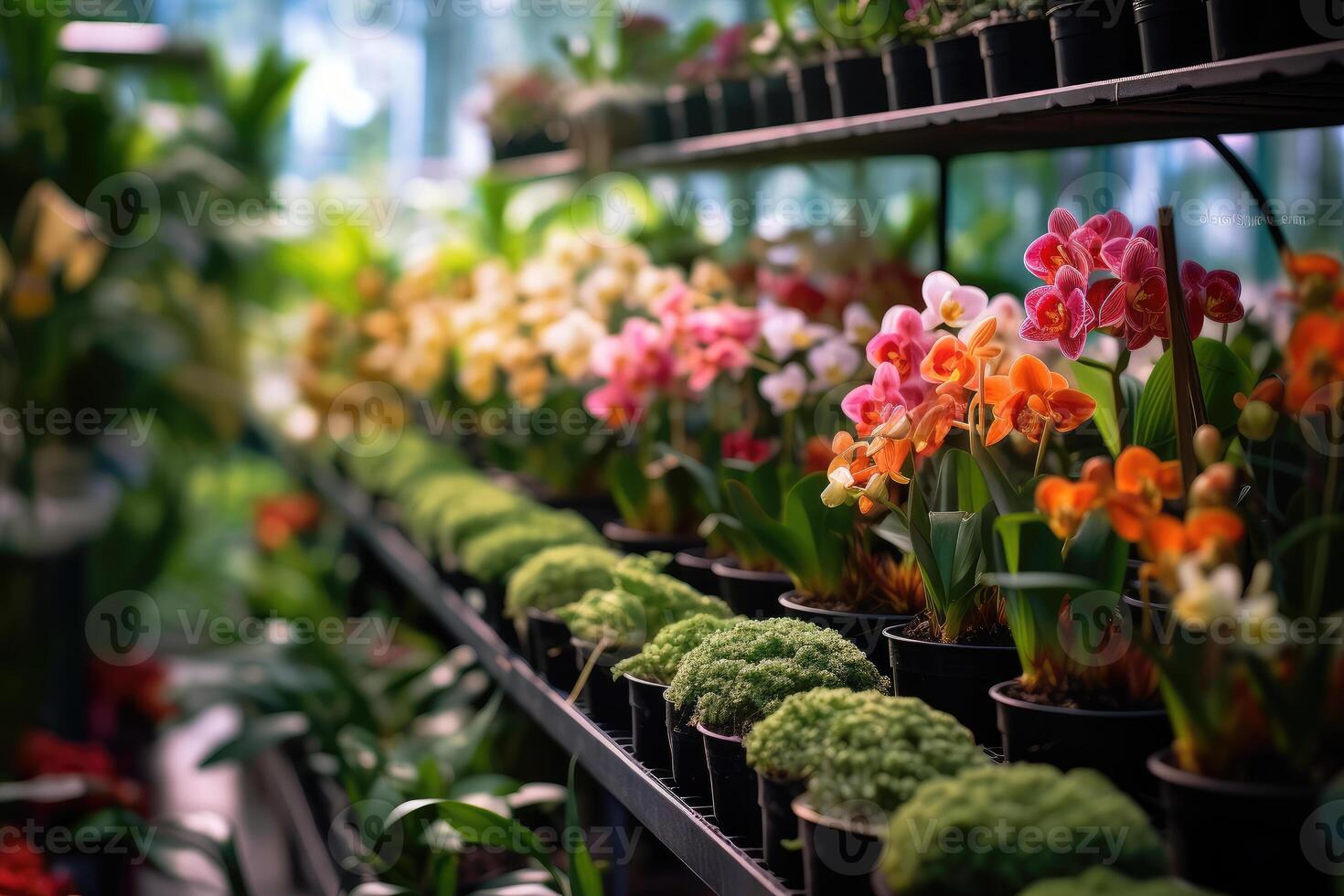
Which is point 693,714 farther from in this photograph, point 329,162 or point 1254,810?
point 329,162

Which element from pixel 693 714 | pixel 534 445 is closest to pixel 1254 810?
pixel 693 714

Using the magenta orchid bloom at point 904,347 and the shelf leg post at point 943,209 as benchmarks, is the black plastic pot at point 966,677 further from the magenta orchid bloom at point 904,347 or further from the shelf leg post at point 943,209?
the shelf leg post at point 943,209

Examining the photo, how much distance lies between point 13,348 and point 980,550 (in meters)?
3.71

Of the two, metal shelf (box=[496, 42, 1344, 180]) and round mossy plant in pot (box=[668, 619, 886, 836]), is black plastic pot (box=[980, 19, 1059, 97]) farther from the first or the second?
round mossy plant in pot (box=[668, 619, 886, 836])

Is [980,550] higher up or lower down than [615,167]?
lower down

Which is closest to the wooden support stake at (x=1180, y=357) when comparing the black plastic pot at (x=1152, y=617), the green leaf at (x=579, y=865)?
the black plastic pot at (x=1152, y=617)

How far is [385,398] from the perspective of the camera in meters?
3.68

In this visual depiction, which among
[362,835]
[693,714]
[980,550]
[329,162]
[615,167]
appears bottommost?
[362,835]

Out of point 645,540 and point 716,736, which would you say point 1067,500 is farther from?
point 645,540

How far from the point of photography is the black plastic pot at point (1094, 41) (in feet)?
4.06

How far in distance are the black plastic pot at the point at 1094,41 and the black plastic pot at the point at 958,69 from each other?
214 millimetres

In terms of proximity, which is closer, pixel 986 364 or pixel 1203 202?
pixel 986 364

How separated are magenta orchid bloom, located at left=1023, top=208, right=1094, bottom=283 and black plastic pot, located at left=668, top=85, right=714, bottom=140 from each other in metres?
1.41

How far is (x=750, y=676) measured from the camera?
44.1 inches
